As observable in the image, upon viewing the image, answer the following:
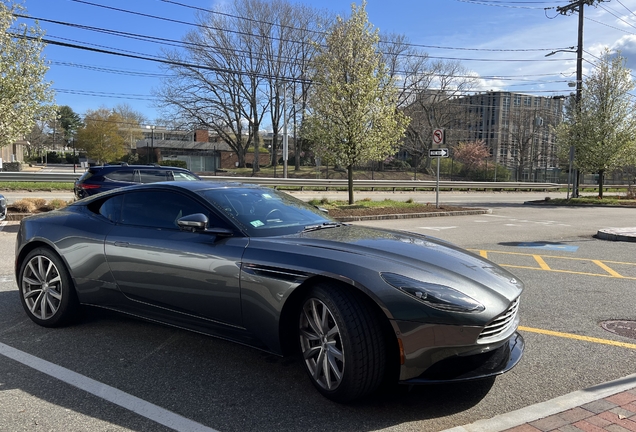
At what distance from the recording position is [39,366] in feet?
11.8

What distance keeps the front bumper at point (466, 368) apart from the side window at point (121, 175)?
1012 cm

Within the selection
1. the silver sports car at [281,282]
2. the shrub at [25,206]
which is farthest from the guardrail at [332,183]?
the silver sports car at [281,282]

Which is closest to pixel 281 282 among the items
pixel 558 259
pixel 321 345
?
pixel 321 345

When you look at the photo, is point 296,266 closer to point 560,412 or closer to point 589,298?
point 560,412

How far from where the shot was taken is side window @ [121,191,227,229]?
13.1ft

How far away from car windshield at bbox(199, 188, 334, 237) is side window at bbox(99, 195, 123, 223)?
91 cm

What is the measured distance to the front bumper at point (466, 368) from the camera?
2828 mm

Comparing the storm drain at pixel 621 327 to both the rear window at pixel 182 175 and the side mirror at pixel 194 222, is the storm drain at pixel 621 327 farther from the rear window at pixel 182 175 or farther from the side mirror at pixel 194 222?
the rear window at pixel 182 175

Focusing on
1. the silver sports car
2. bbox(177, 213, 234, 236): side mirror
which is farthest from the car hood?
bbox(177, 213, 234, 236): side mirror

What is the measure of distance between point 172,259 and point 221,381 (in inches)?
39.1

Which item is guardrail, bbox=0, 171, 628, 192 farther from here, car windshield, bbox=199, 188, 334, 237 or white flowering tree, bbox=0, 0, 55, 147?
car windshield, bbox=199, 188, 334, 237

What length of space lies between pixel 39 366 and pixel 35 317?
113cm

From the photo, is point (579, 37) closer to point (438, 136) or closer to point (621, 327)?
point (438, 136)

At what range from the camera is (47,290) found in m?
4.51
